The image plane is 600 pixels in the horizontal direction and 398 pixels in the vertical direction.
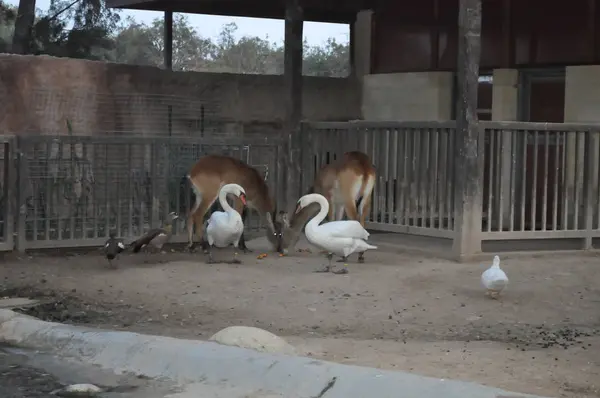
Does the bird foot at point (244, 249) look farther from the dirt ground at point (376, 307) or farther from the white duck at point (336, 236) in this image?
the white duck at point (336, 236)

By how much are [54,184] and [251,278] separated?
2.98 metres

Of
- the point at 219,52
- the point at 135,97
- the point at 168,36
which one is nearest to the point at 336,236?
the point at 135,97

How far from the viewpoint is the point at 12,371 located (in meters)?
6.70

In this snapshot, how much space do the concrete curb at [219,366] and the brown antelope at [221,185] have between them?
184 inches

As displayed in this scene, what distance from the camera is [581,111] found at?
1341 cm

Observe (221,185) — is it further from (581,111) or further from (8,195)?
(581,111)

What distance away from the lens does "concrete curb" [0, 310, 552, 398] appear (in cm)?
568

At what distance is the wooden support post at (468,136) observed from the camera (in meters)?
11.2

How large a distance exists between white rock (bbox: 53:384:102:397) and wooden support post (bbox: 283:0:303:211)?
7678mm

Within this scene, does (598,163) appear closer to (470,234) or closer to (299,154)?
(470,234)

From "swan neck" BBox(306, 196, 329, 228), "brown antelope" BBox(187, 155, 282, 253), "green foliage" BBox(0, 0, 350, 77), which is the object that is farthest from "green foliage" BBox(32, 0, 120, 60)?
"swan neck" BBox(306, 196, 329, 228)

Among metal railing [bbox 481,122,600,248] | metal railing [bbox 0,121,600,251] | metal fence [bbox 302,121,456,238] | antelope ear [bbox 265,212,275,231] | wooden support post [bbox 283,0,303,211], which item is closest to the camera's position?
metal railing [bbox 0,121,600,251]

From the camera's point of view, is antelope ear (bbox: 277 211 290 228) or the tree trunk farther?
the tree trunk

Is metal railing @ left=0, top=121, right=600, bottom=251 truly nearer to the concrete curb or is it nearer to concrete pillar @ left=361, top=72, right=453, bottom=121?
concrete pillar @ left=361, top=72, right=453, bottom=121
